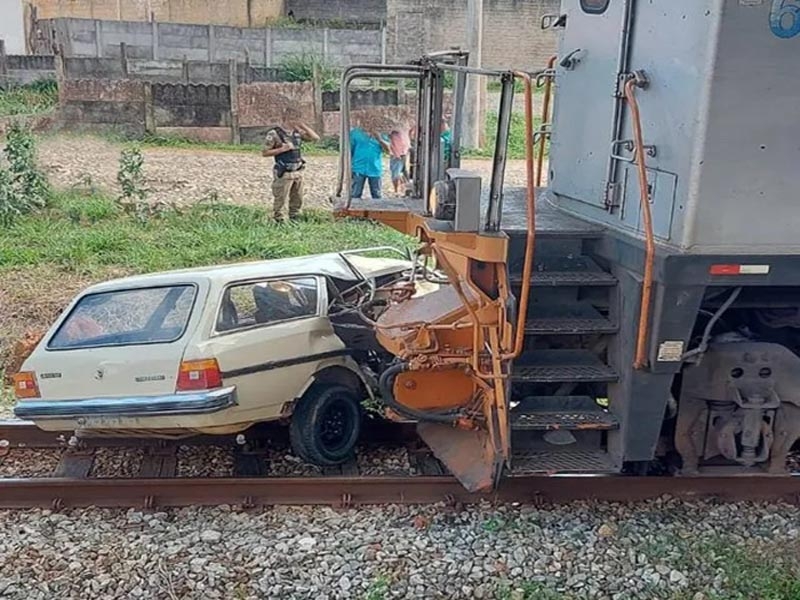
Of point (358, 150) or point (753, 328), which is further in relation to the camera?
point (358, 150)

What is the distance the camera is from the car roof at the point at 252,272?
6320 millimetres

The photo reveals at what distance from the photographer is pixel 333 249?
12.2 meters

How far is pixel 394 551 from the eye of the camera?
5.24 meters

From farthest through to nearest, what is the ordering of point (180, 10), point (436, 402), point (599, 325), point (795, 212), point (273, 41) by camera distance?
1. point (180, 10)
2. point (273, 41)
3. point (436, 402)
4. point (599, 325)
5. point (795, 212)

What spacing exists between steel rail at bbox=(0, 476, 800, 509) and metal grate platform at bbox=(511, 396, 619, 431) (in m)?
0.61

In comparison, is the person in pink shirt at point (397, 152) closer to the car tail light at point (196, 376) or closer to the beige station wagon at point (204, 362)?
the beige station wagon at point (204, 362)

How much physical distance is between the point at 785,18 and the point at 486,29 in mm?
29957

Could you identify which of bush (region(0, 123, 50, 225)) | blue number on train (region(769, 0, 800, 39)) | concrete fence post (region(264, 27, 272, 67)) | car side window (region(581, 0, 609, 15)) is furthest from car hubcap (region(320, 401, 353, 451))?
concrete fence post (region(264, 27, 272, 67))

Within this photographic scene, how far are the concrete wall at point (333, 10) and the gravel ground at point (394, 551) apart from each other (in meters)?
36.3

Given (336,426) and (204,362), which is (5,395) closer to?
(204,362)

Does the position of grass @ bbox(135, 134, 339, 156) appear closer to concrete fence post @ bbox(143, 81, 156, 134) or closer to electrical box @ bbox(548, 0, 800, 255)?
concrete fence post @ bbox(143, 81, 156, 134)

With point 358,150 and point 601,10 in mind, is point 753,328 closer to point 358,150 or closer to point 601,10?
point 601,10

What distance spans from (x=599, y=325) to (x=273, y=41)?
24.5 m

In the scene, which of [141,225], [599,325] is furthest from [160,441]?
[141,225]
